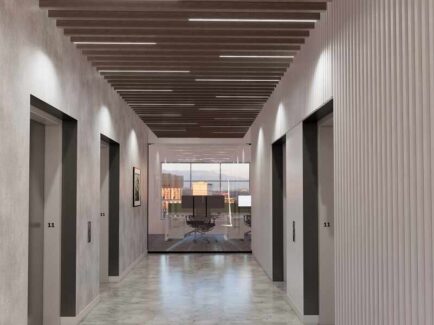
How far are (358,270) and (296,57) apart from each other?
3367 millimetres

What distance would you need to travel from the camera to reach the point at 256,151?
11781 mm

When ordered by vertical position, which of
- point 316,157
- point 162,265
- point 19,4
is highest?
point 19,4

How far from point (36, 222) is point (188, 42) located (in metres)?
2.78

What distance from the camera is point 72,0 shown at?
4.48 m

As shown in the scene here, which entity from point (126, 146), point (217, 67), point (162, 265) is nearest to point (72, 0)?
point (217, 67)

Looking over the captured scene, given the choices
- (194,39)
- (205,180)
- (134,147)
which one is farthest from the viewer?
(205,180)

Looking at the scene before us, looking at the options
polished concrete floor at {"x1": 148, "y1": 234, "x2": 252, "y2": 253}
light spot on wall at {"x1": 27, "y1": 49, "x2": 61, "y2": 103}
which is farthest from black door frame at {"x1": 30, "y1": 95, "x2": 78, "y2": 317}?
polished concrete floor at {"x1": 148, "y1": 234, "x2": 252, "y2": 253}

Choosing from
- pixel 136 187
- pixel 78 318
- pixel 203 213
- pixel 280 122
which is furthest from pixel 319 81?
pixel 203 213

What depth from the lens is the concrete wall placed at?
385 cm

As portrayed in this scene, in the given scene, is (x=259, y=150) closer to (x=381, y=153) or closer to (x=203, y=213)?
(x=203, y=213)

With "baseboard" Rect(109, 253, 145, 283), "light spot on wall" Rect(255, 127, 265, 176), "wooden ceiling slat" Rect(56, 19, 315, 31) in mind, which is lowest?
"baseboard" Rect(109, 253, 145, 283)

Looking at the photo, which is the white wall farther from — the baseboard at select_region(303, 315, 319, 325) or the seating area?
the seating area

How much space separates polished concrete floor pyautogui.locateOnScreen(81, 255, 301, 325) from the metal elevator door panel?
0.84 m

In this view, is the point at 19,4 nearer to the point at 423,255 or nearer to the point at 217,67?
the point at 217,67
